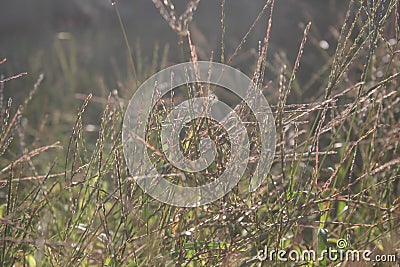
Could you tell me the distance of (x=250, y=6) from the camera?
4582 millimetres

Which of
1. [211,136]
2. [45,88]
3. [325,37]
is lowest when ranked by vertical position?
[45,88]

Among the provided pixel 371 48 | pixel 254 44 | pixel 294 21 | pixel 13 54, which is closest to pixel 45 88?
pixel 13 54

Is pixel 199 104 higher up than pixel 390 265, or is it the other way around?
pixel 199 104

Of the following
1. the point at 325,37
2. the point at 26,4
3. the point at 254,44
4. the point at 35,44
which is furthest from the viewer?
the point at 26,4

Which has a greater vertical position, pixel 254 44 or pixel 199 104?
pixel 199 104

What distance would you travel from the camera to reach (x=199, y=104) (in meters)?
1.40

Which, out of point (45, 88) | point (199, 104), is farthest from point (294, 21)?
point (199, 104)

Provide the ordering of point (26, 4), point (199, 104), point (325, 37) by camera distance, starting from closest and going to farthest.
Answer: point (199, 104)
point (325, 37)
point (26, 4)

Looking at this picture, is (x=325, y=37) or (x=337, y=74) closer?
(x=337, y=74)

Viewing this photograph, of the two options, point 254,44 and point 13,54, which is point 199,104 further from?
point 13,54

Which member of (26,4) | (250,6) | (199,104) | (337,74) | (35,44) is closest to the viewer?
(337,74)

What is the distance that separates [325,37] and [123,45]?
5.37 feet

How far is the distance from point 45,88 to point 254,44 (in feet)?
4.39

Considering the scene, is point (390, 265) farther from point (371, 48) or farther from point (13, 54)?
point (13, 54)
